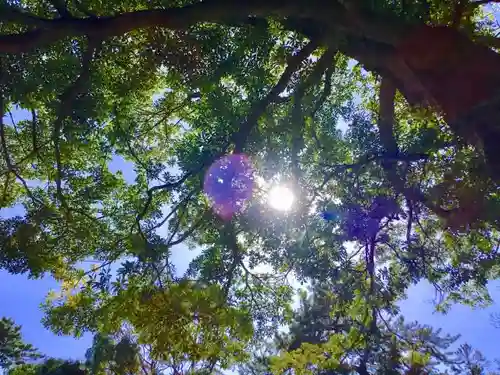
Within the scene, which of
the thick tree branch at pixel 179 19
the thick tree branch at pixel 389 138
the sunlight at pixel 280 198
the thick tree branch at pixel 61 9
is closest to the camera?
the thick tree branch at pixel 179 19

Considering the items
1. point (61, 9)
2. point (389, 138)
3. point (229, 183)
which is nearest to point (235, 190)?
point (229, 183)

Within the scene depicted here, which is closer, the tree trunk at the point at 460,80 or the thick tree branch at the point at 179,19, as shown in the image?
the tree trunk at the point at 460,80

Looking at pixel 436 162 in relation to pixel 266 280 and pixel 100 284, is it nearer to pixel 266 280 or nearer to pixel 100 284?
pixel 266 280

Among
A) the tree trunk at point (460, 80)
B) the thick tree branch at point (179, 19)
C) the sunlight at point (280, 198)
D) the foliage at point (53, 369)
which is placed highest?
the sunlight at point (280, 198)

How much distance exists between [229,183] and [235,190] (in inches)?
4.1

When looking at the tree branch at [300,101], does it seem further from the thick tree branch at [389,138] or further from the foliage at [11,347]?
the foliage at [11,347]

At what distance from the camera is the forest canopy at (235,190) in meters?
3.49

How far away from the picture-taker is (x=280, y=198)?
4.96 m

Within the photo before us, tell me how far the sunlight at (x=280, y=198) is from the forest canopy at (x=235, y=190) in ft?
0.05

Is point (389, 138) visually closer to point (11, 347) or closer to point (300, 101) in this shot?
point (300, 101)

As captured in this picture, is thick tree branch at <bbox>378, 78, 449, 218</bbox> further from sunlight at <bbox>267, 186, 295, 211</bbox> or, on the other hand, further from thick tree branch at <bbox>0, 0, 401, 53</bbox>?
thick tree branch at <bbox>0, 0, 401, 53</bbox>

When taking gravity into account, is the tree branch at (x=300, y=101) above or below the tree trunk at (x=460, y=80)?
above

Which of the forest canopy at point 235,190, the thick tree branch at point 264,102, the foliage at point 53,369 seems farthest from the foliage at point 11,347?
the thick tree branch at point 264,102

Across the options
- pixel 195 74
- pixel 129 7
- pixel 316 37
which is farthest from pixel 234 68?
pixel 129 7
